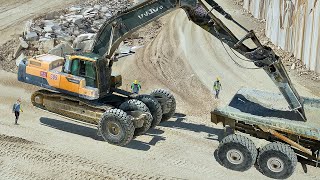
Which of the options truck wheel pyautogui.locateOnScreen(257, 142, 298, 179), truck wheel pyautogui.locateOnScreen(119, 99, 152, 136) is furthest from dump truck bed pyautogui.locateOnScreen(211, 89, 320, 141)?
truck wheel pyautogui.locateOnScreen(119, 99, 152, 136)

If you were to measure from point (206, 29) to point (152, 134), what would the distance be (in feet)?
14.6

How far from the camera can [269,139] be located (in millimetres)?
14609

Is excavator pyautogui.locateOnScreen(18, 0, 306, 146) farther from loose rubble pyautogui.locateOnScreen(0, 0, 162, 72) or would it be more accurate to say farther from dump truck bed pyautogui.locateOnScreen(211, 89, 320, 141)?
loose rubble pyautogui.locateOnScreen(0, 0, 162, 72)

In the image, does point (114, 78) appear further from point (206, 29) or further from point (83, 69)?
point (206, 29)

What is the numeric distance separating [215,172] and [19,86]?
38.3 ft

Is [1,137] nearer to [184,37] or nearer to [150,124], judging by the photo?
[150,124]

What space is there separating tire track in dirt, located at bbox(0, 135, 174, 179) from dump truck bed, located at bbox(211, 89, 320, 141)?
309 cm

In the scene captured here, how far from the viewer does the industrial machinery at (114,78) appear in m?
14.7

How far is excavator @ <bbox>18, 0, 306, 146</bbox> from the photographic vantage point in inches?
580

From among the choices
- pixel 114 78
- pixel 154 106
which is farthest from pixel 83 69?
pixel 154 106

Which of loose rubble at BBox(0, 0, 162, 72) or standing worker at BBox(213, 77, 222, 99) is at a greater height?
loose rubble at BBox(0, 0, 162, 72)

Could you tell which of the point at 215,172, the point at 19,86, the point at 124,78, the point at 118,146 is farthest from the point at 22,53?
the point at 215,172

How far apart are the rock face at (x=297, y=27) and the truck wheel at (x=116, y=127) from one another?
37.3 ft

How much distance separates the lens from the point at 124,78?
901 inches
